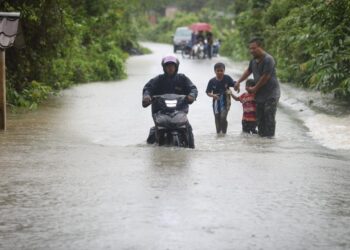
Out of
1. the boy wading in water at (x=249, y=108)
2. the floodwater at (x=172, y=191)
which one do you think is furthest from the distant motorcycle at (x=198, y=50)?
the boy wading in water at (x=249, y=108)

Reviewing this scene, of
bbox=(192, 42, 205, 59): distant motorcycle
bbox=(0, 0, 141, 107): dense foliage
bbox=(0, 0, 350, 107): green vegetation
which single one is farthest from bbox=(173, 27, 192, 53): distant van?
bbox=(0, 0, 141, 107): dense foliage

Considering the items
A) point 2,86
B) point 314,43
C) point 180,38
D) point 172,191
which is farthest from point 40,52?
point 180,38

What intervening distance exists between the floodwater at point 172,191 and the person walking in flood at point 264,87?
0.31 metres

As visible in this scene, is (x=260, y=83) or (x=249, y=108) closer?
(x=260, y=83)

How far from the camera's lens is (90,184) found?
8.20 metres

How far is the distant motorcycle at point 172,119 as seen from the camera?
10.7 metres

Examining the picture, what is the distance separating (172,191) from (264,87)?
5231 millimetres

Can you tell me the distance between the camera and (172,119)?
10.7m

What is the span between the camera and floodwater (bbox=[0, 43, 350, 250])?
6184 mm

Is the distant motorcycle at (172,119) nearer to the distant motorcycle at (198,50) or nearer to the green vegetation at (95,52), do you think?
the green vegetation at (95,52)

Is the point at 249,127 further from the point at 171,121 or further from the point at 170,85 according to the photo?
the point at 171,121

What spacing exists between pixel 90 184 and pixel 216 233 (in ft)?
7.72

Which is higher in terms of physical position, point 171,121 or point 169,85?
point 169,85

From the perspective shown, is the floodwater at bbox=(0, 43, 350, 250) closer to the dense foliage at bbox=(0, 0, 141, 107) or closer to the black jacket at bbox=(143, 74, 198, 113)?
the black jacket at bbox=(143, 74, 198, 113)
